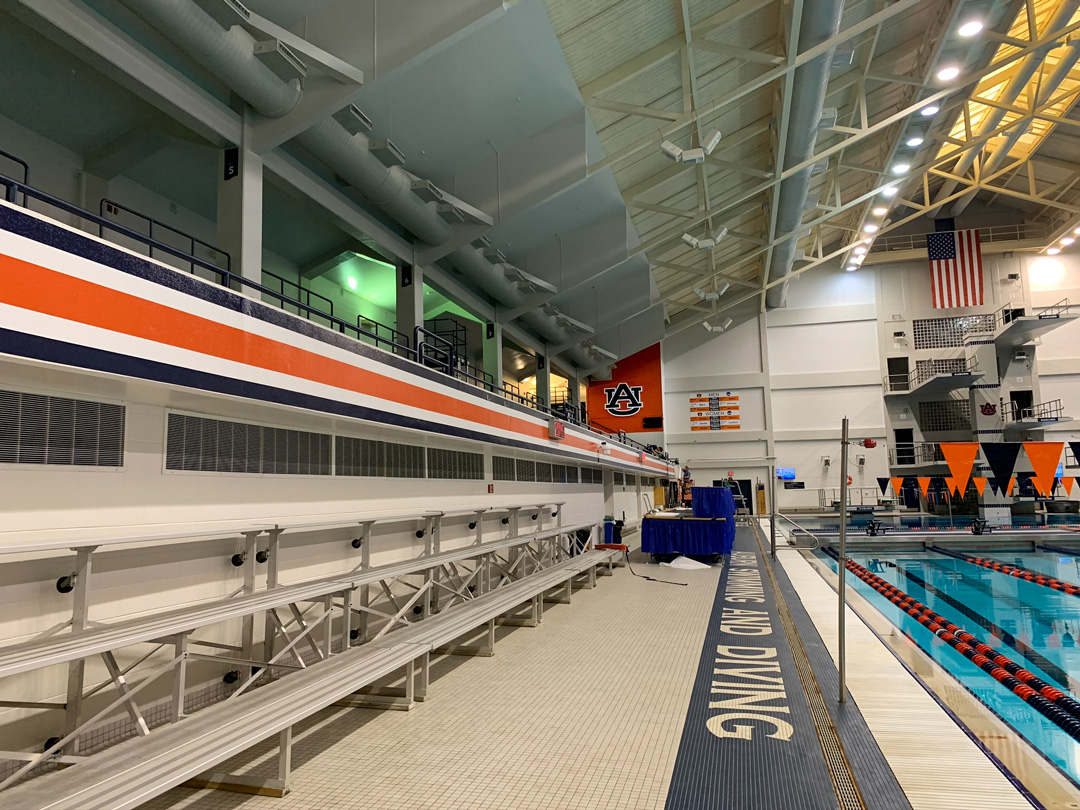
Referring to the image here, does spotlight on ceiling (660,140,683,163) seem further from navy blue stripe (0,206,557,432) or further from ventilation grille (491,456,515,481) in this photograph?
navy blue stripe (0,206,557,432)

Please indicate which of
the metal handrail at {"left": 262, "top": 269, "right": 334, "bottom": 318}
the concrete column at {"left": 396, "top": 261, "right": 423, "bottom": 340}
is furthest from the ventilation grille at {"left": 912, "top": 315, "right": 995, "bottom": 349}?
the metal handrail at {"left": 262, "top": 269, "right": 334, "bottom": 318}

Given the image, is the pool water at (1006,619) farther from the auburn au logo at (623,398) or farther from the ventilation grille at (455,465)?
the auburn au logo at (623,398)

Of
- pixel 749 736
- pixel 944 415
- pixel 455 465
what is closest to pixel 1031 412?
pixel 944 415

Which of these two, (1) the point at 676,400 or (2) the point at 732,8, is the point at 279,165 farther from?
(1) the point at 676,400

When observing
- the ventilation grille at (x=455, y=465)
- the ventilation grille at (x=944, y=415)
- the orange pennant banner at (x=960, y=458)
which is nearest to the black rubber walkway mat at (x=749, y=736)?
the ventilation grille at (x=455, y=465)

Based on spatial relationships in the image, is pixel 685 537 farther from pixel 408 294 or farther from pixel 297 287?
pixel 297 287

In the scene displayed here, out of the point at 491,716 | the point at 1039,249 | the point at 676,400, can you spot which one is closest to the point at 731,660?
the point at 491,716

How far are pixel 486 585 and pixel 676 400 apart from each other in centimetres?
2389

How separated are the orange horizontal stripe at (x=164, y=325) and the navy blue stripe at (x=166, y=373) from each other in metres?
0.14

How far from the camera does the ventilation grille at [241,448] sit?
14.6ft

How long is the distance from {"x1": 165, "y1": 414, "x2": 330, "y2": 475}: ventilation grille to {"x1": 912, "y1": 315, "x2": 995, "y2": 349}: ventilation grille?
29682mm

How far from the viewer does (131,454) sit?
405cm

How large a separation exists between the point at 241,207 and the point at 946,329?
1195 inches

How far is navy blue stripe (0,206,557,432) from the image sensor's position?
3.13 m
